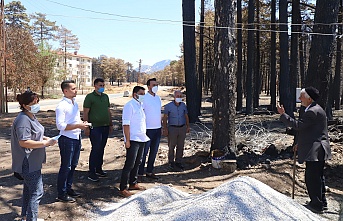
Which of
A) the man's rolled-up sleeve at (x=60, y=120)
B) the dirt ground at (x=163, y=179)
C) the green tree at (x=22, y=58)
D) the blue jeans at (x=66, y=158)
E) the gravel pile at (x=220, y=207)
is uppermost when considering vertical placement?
the green tree at (x=22, y=58)

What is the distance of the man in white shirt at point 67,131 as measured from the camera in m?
4.26

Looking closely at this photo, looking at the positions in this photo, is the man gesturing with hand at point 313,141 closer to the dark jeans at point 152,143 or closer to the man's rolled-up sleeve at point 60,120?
the dark jeans at point 152,143

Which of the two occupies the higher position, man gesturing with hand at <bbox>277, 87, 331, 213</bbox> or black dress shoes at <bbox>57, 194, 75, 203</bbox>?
man gesturing with hand at <bbox>277, 87, 331, 213</bbox>

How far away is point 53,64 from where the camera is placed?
3803 cm

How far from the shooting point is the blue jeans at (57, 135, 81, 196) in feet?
14.2

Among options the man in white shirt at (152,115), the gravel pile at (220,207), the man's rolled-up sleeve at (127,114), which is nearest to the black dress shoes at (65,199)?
the gravel pile at (220,207)

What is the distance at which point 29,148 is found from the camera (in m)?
3.43

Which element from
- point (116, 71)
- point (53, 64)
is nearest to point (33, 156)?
point (53, 64)

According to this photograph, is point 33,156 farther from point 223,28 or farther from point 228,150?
point 223,28

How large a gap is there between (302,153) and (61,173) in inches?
142

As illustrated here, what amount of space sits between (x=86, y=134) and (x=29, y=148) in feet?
5.25

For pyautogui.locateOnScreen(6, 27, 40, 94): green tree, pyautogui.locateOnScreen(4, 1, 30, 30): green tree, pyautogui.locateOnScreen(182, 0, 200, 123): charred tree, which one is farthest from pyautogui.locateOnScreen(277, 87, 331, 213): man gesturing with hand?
pyautogui.locateOnScreen(4, 1, 30, 30): green tree

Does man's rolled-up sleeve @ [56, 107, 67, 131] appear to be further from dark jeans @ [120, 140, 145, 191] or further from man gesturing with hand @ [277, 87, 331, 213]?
man gesturing with hand @ [277, 87, 331, 213]

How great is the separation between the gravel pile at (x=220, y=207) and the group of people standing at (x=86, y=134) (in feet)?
2.41
